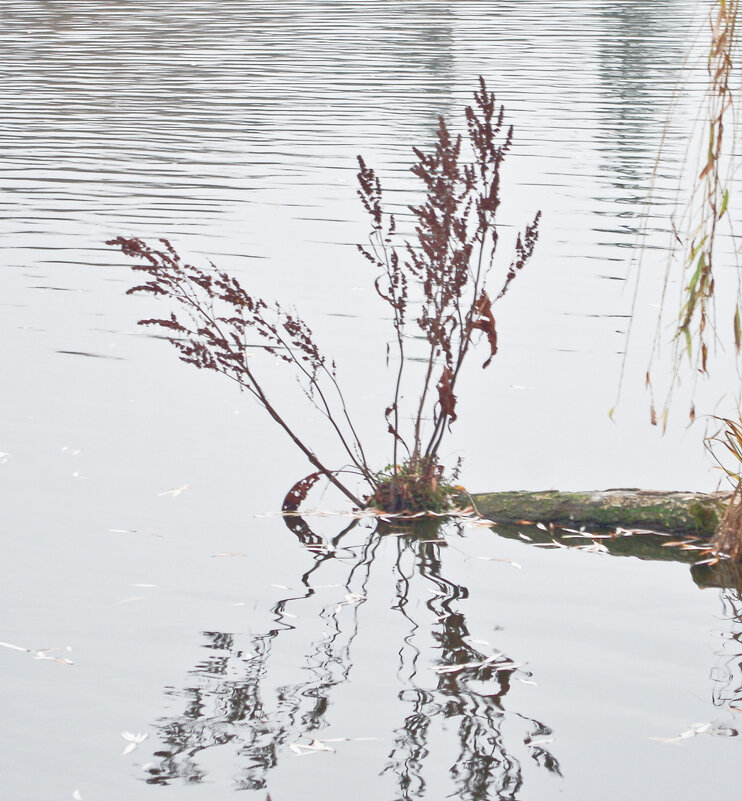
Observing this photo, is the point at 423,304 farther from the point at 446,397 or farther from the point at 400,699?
the point at 400,699

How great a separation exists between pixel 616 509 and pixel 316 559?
4.61 ft

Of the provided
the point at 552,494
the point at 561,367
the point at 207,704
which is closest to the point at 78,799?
the point at 207,704

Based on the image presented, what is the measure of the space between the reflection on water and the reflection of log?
746 millimetres

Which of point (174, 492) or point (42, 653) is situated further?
point (174, 492)

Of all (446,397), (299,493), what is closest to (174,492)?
(299,493)

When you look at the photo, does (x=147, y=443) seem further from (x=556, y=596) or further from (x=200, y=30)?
(x=200, y=30)

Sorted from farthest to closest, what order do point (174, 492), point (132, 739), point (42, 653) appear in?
point (174, 492) → point (42, 653) → point (132, 739)

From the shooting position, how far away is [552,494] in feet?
18.3

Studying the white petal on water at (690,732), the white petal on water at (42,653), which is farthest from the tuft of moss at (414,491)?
the white petal on water at (690,732)

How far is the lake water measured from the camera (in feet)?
12.2

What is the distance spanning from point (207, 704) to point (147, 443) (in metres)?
2.65

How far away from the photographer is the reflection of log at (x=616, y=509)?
17.3ft

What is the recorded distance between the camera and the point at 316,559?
5172 millimetres

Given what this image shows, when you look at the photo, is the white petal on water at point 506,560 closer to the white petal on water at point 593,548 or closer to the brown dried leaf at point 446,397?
the white petal on water at point 593,548
